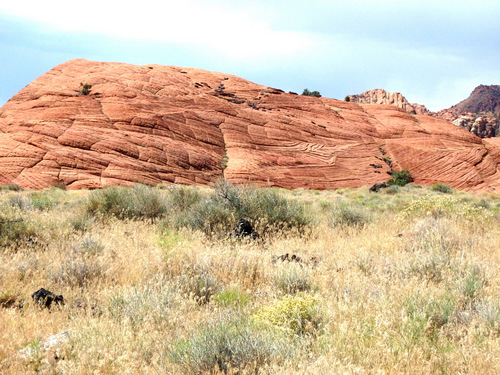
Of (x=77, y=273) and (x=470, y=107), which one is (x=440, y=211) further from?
(x=470, y=107)

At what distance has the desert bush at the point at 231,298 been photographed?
175 inches

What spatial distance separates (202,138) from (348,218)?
30960 mm

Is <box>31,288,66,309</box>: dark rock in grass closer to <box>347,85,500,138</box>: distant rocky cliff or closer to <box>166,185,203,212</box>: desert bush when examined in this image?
<box>166,185,203,212</box>: desert bush

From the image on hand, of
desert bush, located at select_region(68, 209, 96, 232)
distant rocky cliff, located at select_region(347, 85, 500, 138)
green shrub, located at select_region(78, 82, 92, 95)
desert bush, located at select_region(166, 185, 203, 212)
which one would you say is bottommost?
desert bush, located at select_region(68, 209, 96, 232)

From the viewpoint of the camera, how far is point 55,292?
16.3 ft

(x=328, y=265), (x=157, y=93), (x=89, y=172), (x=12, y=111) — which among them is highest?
(x=157, y=93)

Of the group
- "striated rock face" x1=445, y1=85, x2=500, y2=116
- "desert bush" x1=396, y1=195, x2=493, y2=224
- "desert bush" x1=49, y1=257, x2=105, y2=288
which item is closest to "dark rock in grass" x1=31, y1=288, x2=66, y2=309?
"desert bush" x1=49, y1=257, x2=105, y2=288

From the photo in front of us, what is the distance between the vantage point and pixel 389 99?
12781cm

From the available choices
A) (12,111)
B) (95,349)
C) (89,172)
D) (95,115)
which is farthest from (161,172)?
(95,349)

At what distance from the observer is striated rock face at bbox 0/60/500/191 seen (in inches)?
1220

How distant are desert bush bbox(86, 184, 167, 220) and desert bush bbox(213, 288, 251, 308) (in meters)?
6.30

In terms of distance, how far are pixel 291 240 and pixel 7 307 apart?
5.18 m

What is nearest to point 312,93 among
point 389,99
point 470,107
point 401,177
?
point 401,177

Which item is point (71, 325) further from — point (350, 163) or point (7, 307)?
point (350, 163)
